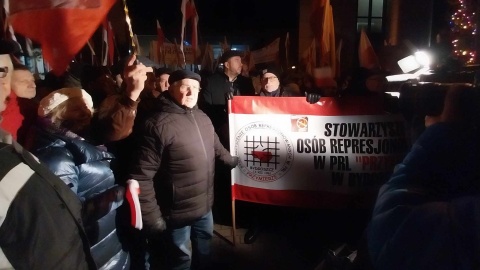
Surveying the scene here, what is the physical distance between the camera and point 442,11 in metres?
3.92

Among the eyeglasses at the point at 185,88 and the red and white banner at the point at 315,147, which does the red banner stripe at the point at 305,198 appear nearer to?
the red and white banner at the point at 315,147

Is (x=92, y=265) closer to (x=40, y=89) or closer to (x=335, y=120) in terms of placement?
(x=335, y=120)

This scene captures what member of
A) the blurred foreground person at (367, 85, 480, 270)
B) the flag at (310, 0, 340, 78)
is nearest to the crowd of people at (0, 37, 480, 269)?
the blurred foreground person at (367, 85, 480, 270)


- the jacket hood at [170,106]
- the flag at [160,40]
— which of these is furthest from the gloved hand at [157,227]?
the flag at [160,40]

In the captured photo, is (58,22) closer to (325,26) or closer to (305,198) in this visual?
(305,198)

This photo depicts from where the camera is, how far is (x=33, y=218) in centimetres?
138

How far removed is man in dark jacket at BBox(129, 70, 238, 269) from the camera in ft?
10.0

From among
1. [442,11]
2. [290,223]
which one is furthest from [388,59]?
[290,223]

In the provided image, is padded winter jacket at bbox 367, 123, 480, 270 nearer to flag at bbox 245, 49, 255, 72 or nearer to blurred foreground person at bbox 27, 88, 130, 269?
blurred foreground person at bbox 27, 88, 130, 269

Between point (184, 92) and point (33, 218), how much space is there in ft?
6.63

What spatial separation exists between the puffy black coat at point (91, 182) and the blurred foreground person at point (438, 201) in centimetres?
175

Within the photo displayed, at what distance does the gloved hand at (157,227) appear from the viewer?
3.11 m

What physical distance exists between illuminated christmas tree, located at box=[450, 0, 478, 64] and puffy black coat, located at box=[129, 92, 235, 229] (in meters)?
2.05

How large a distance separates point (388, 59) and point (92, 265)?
5.36m
